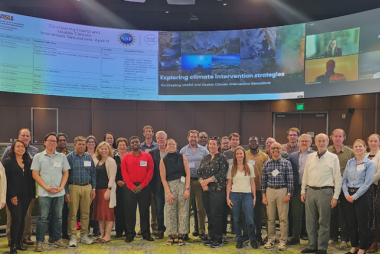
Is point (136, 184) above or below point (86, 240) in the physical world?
→ above

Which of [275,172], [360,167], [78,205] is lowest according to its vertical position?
[78,205]

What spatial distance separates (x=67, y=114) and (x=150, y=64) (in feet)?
9.65

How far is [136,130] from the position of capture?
9797mm

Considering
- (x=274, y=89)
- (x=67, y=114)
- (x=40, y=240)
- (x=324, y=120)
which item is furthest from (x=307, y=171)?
(x=67, y=114)

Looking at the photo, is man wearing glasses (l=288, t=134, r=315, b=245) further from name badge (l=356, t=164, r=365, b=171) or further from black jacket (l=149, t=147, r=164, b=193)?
black jacket (l=149, t=147, r=164, b=193)

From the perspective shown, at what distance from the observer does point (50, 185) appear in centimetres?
407

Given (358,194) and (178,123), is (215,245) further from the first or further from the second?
(178,123)

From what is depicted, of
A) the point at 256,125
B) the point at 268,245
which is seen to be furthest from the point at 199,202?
the point at 256,125

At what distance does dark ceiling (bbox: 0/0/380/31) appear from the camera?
343 inches

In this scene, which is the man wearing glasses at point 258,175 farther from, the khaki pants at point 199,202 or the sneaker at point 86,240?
the sneaker at point 86,240

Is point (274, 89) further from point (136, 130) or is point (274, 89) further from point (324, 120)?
point (136, 130)

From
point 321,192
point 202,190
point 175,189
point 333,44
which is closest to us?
point 321,192

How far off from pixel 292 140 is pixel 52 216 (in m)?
3.71

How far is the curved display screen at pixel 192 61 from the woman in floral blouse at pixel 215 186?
5.07m
